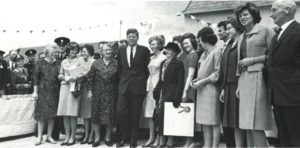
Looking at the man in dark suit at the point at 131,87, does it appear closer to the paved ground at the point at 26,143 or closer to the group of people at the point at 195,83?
the group of people at the point at 195,83

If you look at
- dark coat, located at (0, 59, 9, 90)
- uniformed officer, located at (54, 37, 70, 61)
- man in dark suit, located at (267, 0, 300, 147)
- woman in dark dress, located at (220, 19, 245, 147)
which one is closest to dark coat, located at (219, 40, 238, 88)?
woman in dark dress, located at (220, 19, 245, 147)

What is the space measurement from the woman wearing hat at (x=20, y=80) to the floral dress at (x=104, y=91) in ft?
8.87

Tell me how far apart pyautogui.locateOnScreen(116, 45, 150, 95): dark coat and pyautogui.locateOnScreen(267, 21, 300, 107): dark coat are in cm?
220

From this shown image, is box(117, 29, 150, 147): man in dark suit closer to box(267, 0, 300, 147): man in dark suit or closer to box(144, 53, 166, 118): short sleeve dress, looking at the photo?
box(144, 53, 166, 118): short sleeve dress

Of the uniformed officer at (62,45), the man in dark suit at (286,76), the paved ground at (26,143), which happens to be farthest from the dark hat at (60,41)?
the man in dark suit at (286,76)

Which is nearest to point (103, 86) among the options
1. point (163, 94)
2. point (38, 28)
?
point (163, 94)

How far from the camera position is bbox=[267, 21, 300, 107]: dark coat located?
282 cm

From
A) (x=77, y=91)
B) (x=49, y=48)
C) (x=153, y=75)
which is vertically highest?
(x=49, y=48)

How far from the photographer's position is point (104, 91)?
5.07 meters

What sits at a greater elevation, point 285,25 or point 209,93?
point 285,25

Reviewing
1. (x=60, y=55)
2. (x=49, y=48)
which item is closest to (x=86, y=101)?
(x=60, y=55)

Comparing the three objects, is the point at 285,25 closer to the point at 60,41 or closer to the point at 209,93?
the point at 209,93

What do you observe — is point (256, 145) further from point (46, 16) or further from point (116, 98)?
point (46, 16)

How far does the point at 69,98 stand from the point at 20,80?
8.49ft
